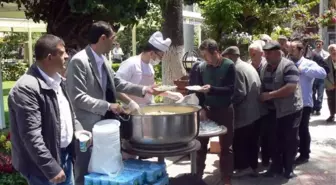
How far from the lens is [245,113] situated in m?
5.10

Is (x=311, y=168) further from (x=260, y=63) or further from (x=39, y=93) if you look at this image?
(x=39, y=93)

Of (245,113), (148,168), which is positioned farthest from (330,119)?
(148,168)

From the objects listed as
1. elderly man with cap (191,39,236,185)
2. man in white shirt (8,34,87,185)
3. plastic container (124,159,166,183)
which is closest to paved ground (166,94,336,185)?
elderly man with cap (191,39,236,185)

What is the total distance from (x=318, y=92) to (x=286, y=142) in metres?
4.39

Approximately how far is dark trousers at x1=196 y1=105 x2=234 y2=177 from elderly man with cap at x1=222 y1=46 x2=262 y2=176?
384 millimetres

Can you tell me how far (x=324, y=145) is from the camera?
6.98m

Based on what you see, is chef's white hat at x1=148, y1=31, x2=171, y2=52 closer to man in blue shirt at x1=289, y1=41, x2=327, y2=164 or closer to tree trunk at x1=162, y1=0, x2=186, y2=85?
man in blue shirt at x1=289, y1=41, x2=327, y2=164

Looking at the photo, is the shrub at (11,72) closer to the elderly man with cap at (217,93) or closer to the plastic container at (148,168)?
the elderly man with cap at (217,93)

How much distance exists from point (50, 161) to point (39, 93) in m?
0.42

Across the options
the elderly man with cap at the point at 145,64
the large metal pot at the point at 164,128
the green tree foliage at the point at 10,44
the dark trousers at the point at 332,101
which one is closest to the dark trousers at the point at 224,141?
the elderly man with cap at the point at 145,64

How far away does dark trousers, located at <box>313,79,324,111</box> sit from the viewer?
9117 mm

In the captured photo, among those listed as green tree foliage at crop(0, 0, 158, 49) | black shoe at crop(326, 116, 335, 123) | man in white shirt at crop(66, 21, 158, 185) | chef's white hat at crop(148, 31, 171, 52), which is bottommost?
black shoe at crop(326, 116, 335, 123)

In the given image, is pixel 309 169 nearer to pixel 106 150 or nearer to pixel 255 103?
pixel 255 103

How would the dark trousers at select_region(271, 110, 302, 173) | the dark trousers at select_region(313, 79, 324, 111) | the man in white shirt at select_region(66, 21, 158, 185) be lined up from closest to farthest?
the man in white shirt at select_region(66, 21, 158, 185) < the dark trousers at select_region(271, 110, 302, 173) < the dark trousers at select_region(313, 79, 324, 111)
